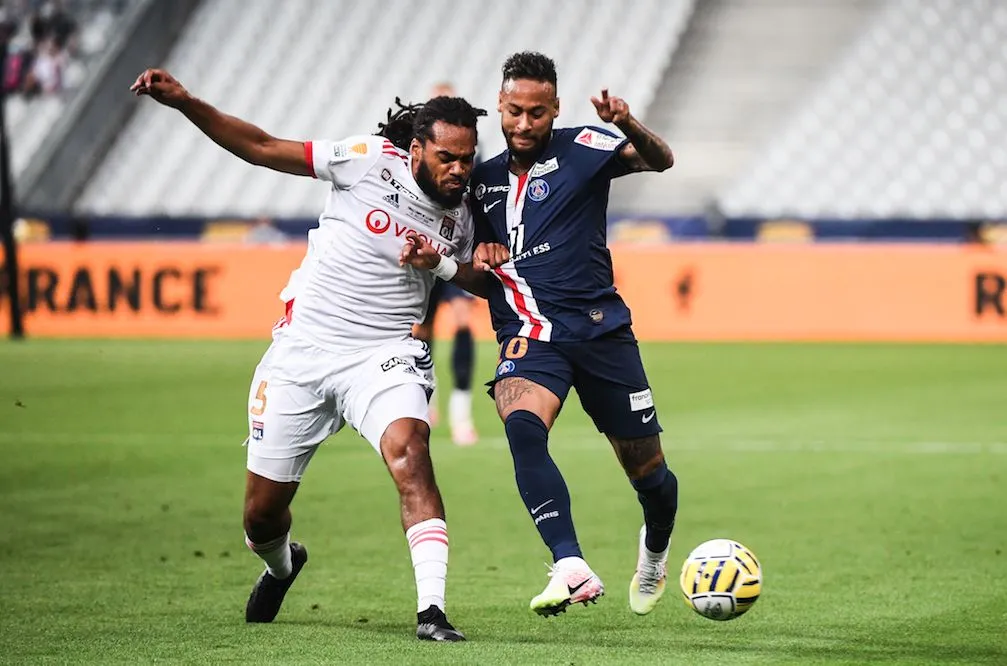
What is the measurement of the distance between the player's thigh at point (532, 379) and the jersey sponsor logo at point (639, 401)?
0.82 ft

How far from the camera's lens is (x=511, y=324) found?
22.0ft

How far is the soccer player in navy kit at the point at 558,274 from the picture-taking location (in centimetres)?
650

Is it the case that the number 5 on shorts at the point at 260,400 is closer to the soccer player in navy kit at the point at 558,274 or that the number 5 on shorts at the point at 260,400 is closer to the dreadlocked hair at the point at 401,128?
the soccer player in navy kit at the point at 558,274

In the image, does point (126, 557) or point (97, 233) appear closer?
point (126, 557)

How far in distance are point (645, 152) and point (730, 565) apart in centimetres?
157

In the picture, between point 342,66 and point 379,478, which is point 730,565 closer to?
point 379,478

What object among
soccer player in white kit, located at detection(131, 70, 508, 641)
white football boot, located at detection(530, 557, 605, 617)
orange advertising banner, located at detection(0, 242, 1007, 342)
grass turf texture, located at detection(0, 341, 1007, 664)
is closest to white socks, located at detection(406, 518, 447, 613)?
soccer player in white kit, located at detection(131, 70, 508, 641)

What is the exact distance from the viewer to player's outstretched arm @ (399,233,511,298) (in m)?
6.41

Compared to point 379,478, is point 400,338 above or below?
above

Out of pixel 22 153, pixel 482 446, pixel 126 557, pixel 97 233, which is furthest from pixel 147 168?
pixel 126 557

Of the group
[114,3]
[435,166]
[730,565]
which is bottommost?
[730,565]

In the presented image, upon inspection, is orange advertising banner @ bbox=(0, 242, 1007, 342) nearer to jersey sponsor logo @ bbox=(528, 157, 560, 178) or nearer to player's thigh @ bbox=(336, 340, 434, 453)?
jersey sponsor logo @ bbox=(528, 157, 560, 178)

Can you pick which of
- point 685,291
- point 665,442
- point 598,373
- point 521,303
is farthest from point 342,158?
point 685,291

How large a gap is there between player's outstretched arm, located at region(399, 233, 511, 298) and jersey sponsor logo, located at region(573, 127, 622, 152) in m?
0.52
